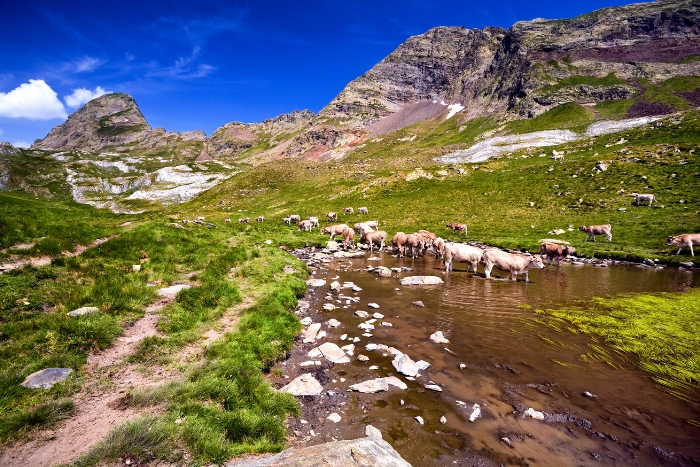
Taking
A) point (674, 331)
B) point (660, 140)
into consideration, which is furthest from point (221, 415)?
point (660, 140)

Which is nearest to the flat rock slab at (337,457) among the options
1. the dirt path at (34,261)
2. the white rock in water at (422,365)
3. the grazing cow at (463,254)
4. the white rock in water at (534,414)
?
the white rock in water at (534,414)

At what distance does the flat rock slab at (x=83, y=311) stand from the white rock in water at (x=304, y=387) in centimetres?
660

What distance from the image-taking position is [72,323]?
846 cm

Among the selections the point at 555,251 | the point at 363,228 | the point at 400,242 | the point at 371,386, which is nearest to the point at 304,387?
the point at 371,386

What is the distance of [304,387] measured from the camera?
8.49 meters

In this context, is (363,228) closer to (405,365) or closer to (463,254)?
(463,254)

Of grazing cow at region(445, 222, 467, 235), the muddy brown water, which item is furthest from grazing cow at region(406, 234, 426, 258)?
the muddy brown water

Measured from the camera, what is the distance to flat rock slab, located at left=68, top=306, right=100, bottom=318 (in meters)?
9.12

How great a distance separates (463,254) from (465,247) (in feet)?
2.16

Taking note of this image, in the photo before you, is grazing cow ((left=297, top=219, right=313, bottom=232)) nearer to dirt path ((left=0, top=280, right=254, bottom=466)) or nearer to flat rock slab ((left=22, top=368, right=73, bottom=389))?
dirt path ((left=0, top=280, right=254, bottom=466))

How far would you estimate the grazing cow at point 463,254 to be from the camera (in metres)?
23.4

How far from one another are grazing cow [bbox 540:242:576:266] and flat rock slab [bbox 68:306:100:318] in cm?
2947

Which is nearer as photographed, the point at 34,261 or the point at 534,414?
the point at 534,414

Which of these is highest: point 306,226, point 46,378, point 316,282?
point 306,226
